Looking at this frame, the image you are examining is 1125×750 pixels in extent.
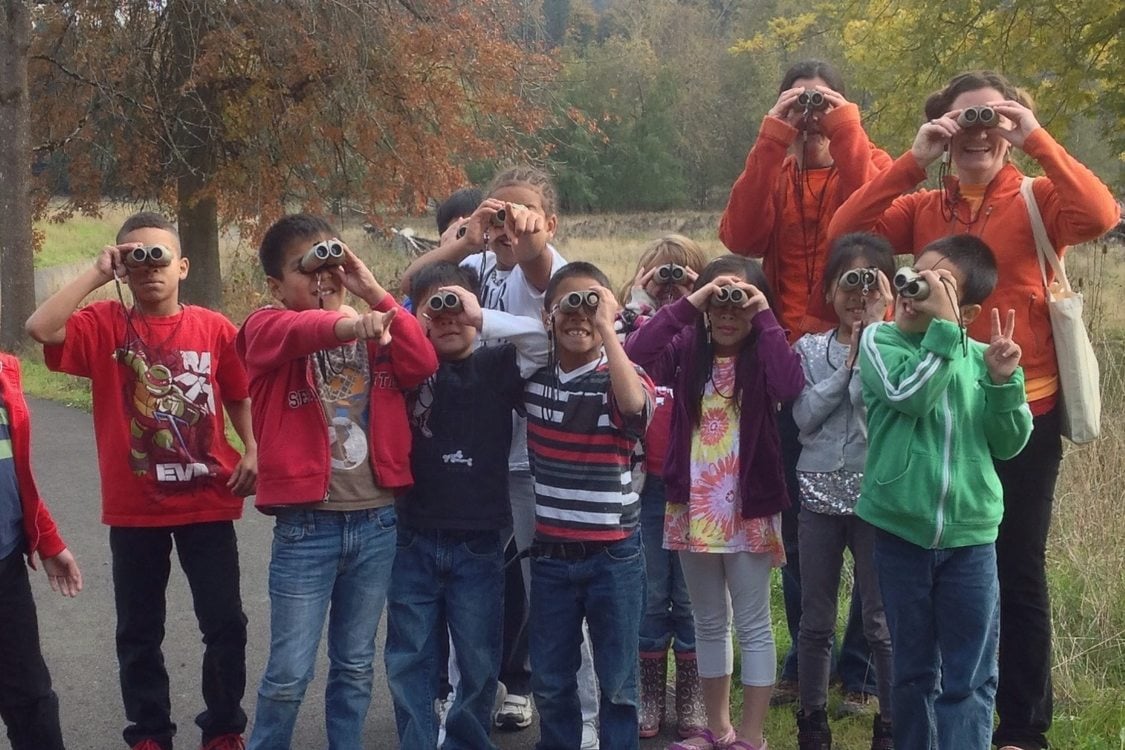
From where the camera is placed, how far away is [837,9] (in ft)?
61.0

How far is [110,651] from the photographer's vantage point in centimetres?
488

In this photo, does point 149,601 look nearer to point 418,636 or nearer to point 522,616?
point 418,636

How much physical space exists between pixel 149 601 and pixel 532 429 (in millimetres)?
1454

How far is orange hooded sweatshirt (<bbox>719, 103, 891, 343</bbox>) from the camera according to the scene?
12.9 ft

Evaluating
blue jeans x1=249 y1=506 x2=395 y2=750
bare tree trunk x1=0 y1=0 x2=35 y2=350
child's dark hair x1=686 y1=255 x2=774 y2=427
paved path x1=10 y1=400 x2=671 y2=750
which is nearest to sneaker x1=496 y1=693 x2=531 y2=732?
paved path x1=10 y1=400 x2=671 y2=750

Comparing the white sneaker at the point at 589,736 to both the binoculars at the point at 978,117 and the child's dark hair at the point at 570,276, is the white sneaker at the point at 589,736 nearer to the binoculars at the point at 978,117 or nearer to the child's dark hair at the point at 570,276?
the child's dark hair at the point at 570,276

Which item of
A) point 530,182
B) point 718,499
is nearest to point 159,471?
point 530,182

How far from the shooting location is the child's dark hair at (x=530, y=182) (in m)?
3.98

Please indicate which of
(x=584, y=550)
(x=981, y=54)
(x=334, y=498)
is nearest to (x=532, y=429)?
(x=584, y=550)

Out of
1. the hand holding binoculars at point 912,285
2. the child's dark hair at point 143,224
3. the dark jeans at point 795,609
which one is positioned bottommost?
the dark jeans at point 795,609

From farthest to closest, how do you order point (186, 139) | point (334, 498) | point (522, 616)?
point (186, 139), point (522, 616), point (334, 498)

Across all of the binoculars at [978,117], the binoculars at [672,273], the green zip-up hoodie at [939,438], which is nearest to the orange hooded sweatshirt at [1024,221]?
the binoculars at [978,117]

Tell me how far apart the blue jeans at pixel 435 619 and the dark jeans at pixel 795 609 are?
3.85 feet

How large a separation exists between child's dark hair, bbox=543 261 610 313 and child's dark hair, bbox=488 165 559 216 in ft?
1.32
